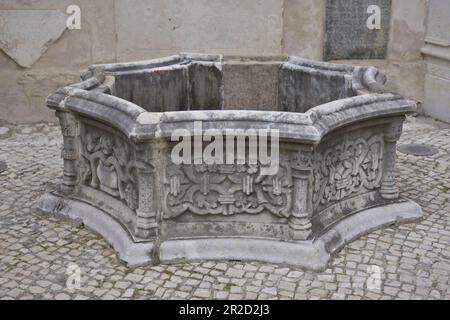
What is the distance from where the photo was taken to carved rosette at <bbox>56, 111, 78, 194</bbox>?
506 cm

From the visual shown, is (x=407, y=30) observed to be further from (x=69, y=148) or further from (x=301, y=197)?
Answer: (x=69, y=148)

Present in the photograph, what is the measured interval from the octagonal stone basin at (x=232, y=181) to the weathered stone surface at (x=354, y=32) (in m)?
2.91

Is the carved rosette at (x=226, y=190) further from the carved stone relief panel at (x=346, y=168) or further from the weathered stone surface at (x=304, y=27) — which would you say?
the weathered stone surface at (x=304, y=27)

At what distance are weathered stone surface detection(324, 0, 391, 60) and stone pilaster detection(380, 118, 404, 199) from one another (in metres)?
3.47

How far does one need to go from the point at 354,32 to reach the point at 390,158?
362cm

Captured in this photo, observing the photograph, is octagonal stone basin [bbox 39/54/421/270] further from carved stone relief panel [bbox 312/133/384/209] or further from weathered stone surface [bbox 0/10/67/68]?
weathered stone surface [bbox 0/10/67/68]

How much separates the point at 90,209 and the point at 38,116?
3365 mm

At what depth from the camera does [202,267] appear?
14.4 ft

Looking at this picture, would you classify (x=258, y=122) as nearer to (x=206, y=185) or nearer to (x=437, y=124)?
(x=206, y=185)

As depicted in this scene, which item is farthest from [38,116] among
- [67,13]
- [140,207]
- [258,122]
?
[258,122]

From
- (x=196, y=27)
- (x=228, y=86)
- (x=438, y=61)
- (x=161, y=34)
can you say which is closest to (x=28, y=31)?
(x=161, y=34)

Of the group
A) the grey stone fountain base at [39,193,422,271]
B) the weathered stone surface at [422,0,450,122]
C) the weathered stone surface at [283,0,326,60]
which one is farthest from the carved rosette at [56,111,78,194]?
the weathered stone surface at [422,0,450,122]
